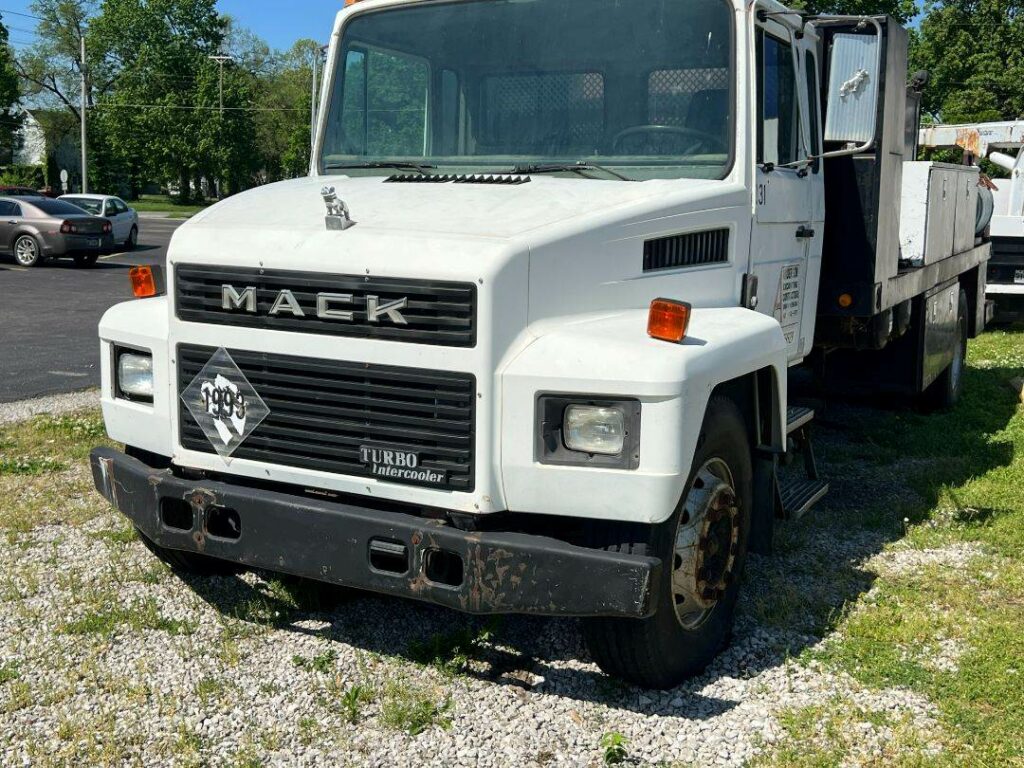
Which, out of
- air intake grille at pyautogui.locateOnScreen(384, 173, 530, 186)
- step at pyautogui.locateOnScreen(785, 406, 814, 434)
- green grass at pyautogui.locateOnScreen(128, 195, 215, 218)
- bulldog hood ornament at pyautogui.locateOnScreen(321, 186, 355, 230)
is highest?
air intake grille at pyautogui.locateOnScreen(384, 173, 530, 186)

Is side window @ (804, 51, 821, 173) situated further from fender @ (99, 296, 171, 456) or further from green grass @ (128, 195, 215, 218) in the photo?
green grass @ (128, 195, 215, 218)

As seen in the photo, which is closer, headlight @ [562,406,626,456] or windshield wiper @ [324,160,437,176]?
headlight @ [562,406,626,456]

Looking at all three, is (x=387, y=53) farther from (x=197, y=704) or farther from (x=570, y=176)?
(x=197, y=704)

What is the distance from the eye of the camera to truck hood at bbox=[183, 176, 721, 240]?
4.14m

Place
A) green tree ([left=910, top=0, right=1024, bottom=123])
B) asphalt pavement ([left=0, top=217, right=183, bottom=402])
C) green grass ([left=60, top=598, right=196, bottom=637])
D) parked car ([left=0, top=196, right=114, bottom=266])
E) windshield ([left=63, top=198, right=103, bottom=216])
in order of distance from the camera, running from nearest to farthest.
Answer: green grass ([left=60, top=598, right=196, bottom=637]) → asphalt pavement ([left=0, top=217, right=183, bottom=402]) → parked car ([left=0, top=196, right=114, bottom=266]) → windshield ([left=63, top=198, right=103, bottom=216]) → green tree ([left=910, top=0, right=1024, bottom=123])

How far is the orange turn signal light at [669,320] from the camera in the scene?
3.99 m

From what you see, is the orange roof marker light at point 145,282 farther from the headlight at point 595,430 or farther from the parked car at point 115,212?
the parked car at point 115,212

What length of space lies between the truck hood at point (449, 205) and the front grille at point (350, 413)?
1.67ft

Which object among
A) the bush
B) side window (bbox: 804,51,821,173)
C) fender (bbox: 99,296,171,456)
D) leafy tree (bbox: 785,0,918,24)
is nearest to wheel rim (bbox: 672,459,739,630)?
fender (bbox: 99,296,171,456)

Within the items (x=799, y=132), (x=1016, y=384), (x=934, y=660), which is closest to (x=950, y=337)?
(x=1016, y=384)

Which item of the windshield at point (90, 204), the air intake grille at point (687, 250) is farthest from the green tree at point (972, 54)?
the air intake grille at point (687, 250)

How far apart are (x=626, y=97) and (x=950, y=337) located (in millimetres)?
5352

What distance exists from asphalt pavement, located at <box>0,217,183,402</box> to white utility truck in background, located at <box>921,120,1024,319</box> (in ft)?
34.7

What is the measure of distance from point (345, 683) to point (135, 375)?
59.2 inches
